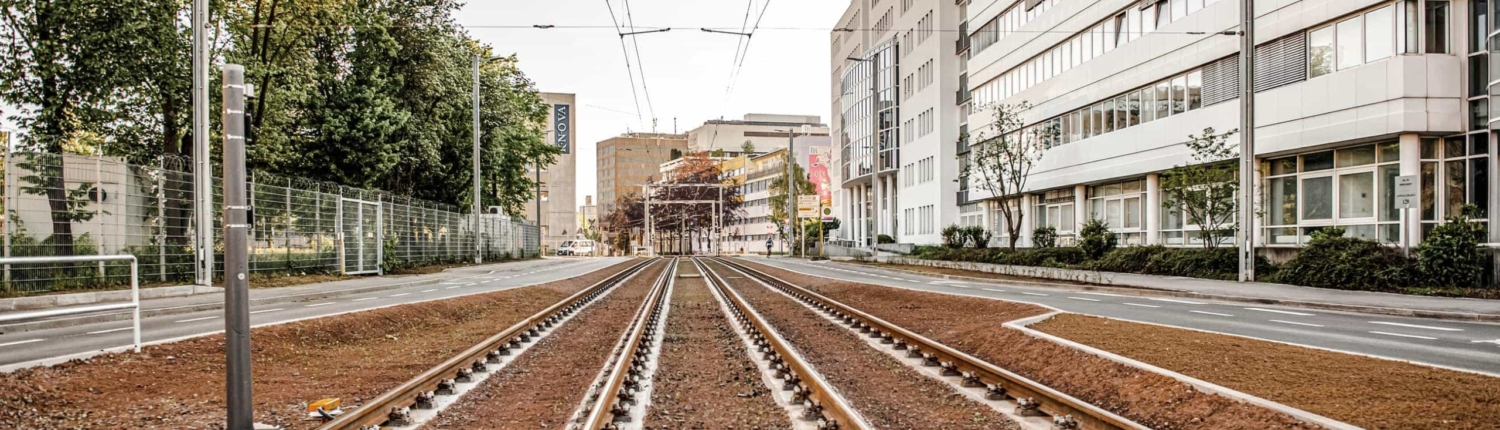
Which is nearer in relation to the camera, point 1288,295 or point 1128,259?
point 1288,295

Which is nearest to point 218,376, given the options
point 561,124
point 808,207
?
point 808,207

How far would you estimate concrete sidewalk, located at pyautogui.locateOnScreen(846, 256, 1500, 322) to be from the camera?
1678 cm

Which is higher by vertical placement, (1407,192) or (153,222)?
(1407,192)

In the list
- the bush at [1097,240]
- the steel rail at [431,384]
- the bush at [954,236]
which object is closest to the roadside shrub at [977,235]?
the bush at [954,236]

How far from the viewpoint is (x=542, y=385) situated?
9.34m

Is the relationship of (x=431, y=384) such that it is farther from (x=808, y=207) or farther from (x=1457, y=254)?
(x=808, y=207)

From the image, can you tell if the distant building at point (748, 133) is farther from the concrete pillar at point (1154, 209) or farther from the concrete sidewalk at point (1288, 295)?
the concrete sidewalk at point (1288, 295)

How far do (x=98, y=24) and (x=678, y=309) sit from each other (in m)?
14.9

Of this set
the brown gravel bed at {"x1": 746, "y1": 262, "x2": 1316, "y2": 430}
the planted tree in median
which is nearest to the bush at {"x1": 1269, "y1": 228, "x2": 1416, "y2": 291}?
the brown gravel bed at {"x1": 746, "y1": 262, "x2": 1316, "y2": 430}

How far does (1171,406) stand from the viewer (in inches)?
289

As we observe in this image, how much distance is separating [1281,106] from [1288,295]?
9676 mm

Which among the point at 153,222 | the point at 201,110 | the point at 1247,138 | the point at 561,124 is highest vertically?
the point at 561,124

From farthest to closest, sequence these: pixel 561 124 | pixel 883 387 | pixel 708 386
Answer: pixel 561 124 → pixel 708 386 → pixel 883 387

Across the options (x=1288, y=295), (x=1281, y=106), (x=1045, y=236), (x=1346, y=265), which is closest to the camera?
(x=1288, y=295)
